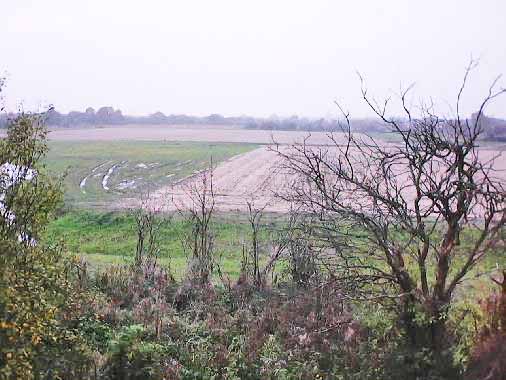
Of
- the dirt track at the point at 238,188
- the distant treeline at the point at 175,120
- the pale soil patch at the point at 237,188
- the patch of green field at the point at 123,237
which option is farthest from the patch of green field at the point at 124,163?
the distant treeline at the point at 175,120

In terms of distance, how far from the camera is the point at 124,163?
5069cm

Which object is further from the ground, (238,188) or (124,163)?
(124,163)

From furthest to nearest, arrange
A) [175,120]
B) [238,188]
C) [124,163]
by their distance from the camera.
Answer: [175,120] → [124,163] → [238,188]

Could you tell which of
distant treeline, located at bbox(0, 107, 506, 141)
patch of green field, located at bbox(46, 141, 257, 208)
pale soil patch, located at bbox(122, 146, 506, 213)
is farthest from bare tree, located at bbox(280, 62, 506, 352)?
distant treeline, located at bbox(0, 107, 506, 141)

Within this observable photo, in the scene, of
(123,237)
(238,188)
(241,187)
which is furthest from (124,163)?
(123,237)

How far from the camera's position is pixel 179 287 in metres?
14.9

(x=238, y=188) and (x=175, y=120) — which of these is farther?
(x=175, y=120)

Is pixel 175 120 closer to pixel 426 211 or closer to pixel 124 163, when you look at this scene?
pixel 124 163

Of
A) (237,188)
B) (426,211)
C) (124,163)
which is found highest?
(426,211)

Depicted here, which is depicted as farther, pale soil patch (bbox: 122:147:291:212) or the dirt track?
the dirt track

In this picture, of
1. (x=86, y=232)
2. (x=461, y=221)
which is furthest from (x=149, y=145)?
(x=461, y=221)

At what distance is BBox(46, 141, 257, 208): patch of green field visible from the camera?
3659 cm

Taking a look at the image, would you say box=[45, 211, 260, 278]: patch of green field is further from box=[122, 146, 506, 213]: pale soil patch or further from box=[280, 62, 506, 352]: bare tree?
box=[280, 62, 506, 352]: bare tree

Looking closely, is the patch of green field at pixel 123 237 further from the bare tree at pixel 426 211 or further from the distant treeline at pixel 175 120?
the distant treeline at pixel 175 120
